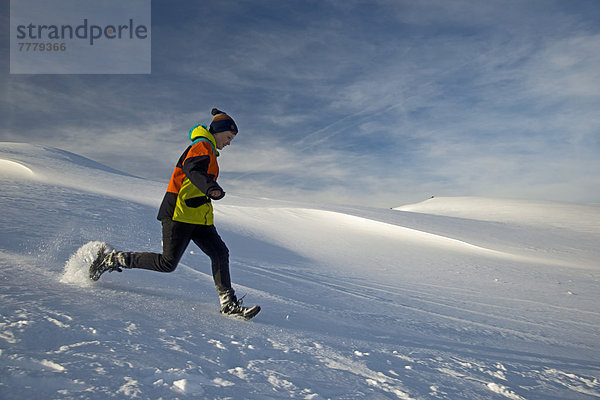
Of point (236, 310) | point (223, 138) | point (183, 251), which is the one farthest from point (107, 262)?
point (223, 138)

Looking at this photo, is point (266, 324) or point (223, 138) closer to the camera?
point (266, 324)

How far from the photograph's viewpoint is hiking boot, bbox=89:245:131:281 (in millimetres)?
3160

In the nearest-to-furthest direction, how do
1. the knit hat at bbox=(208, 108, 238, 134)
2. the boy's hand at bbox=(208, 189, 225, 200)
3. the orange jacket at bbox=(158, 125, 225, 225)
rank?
the boy's hand at bbox=(208, 189, 225, 200) < the orange jacket at bbox=(158, 125, 225, 225) < the knit hat at bbox=(208, 108, 238, 134)

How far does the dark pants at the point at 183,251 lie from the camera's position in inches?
116

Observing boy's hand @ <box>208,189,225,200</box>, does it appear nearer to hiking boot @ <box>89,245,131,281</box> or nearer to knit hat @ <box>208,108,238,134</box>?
knit hat @ <box>208,108,238,134</box>

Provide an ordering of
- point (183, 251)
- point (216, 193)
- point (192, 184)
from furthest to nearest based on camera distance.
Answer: point (183, 251), point (192, 184), point (216, 193)

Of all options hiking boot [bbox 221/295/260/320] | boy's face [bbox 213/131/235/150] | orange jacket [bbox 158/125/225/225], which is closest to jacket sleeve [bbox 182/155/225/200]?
orange jacket [bbox 158/125/225/225]

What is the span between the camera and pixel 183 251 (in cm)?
307

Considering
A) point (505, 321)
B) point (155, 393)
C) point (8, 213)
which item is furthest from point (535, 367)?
point (8, 213)

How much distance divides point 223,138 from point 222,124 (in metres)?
0.12

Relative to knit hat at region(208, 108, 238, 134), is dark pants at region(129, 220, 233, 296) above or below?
below

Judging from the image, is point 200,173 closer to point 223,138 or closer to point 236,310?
point 223,138

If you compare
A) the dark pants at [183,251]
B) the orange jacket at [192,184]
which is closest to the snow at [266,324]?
the dark pants at [183,251]

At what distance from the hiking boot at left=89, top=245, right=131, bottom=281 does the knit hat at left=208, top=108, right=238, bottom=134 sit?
137 cm
